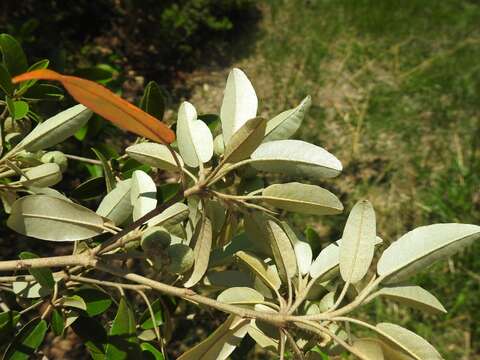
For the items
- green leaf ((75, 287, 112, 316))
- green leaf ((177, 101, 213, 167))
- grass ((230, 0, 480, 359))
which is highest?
green leaf ((177, 101, 213, 167))

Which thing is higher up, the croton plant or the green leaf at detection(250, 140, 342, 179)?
the green leaf at detection(250, 140, 342, 179)

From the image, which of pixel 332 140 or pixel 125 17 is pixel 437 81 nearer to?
pixel 332 140

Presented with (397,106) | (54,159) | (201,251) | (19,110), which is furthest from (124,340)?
(397,106)

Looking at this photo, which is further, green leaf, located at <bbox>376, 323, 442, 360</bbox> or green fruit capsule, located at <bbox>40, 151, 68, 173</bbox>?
green fruit capsule, located at <bbox>40, 151, 68, 173</bbox>

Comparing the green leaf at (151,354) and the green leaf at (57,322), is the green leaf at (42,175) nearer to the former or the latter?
the green leaf at (57,322)

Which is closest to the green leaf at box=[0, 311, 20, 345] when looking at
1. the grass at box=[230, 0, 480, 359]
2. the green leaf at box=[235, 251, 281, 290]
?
the green leaf at box=[235, 251, 281, 290]

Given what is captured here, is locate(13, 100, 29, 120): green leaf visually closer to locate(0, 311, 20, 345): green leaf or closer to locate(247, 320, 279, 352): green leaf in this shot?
locate(0, 311, 20, 345): green leaf


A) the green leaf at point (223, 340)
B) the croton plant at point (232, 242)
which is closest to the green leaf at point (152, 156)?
the croton plant at point (232, 242)

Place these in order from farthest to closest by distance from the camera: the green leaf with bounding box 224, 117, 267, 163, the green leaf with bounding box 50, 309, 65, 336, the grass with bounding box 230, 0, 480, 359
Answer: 1. the grass with bounding box 230, 0, 480, 359
2. the green leaf with bounding box 50, 309, 65, 336
3. the green leaf with bounding box 224, 117, 267, 163

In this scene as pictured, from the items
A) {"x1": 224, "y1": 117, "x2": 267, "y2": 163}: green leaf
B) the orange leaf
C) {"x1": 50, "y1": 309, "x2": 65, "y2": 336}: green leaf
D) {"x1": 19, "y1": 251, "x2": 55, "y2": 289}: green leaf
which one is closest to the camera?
the orange leaf
